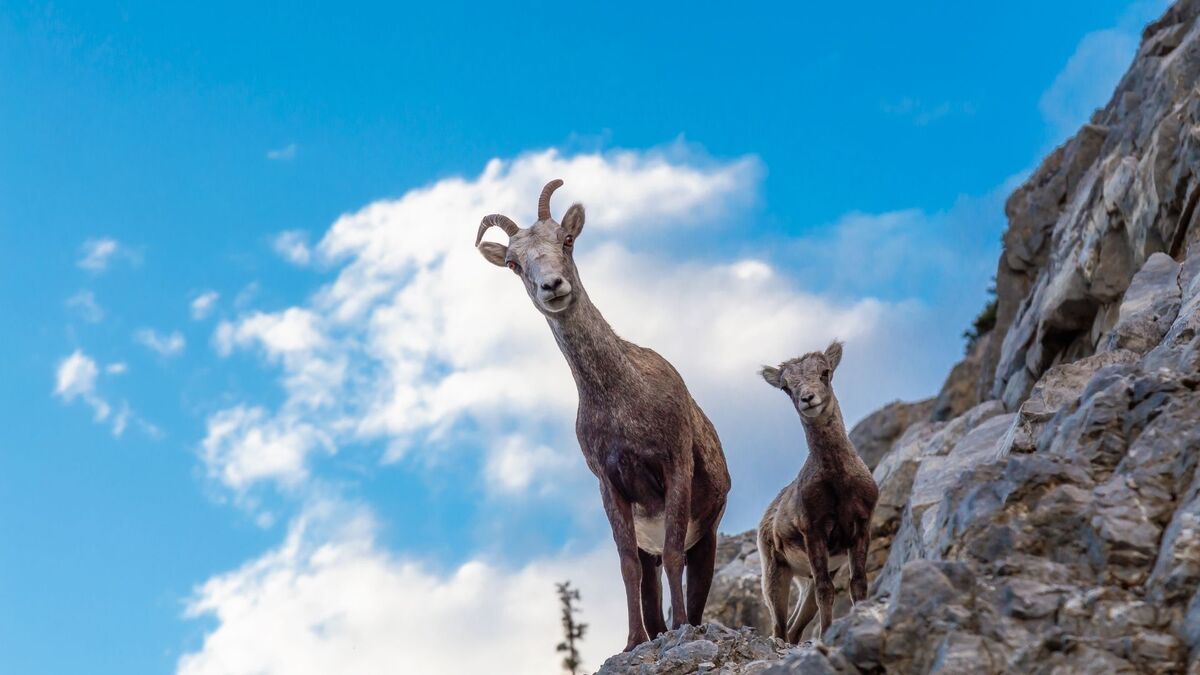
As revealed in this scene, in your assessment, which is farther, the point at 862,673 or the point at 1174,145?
the point at 1174,145

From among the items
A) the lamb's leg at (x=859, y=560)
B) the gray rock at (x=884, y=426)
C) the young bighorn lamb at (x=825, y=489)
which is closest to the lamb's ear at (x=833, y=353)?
the young bighorn lamb at (x=825, y=489)

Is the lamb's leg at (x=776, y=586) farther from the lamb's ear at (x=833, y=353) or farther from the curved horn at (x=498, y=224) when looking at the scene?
the curved horn at (x=498, y=224)

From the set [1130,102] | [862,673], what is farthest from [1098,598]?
[1130,102]

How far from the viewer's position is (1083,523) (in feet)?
25.7

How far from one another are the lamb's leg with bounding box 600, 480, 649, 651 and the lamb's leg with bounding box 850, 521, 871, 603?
2.11m

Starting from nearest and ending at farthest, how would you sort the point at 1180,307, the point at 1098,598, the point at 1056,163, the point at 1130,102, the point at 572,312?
1. the point at 1098,598
2. the point at 572,312
3. the point at 1180,307
4. the point at 1130,102
5. the point at 1056,163

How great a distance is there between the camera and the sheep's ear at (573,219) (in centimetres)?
1346

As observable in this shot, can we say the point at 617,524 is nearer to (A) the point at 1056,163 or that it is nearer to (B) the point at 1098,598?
(B) the point at 1098,598

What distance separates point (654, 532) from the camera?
12.9 metres

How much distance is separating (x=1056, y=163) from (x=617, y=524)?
21332 millimetres

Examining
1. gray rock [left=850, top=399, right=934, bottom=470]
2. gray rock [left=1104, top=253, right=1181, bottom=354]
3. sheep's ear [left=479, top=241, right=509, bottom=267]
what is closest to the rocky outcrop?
sheep's ear [left=479, top=241, right=509, bottom=267]

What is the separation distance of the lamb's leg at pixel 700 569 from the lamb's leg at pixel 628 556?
1.06 m

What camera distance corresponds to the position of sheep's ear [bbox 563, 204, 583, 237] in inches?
530

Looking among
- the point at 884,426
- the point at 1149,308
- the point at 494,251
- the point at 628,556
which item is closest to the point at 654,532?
the point at 628,556
